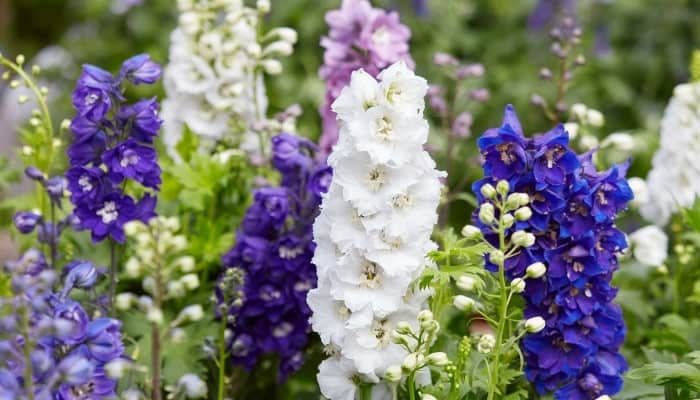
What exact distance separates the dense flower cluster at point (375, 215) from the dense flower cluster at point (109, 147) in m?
0.55

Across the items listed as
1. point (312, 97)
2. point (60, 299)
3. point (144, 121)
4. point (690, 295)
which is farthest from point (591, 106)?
point (60, 299)

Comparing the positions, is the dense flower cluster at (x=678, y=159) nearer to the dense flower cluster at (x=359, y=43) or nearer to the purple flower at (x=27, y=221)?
the dense flower cluster at (x=359, y=43)

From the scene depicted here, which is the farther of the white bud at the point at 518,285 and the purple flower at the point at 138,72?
the purple flower at the point at 138,72

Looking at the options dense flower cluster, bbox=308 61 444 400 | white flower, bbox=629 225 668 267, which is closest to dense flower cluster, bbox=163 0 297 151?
dense flower cluster, bbox=308 61 444 400

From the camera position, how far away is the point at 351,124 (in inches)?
100

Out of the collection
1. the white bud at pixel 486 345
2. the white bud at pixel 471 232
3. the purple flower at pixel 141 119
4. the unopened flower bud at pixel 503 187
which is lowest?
the white bud at pixel 486 345

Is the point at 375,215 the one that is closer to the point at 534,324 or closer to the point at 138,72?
the point at 534,324

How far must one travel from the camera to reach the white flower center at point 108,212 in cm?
292

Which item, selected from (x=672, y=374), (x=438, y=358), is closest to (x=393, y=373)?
(x=438, y=358)

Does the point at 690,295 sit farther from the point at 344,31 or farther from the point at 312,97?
the point at 312,97

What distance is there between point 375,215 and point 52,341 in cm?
78

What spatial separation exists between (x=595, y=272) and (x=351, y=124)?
70 centimetres

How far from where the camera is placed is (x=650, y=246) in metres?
3.56

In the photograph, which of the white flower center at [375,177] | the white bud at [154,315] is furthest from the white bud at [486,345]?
the white bud at [154,315]
